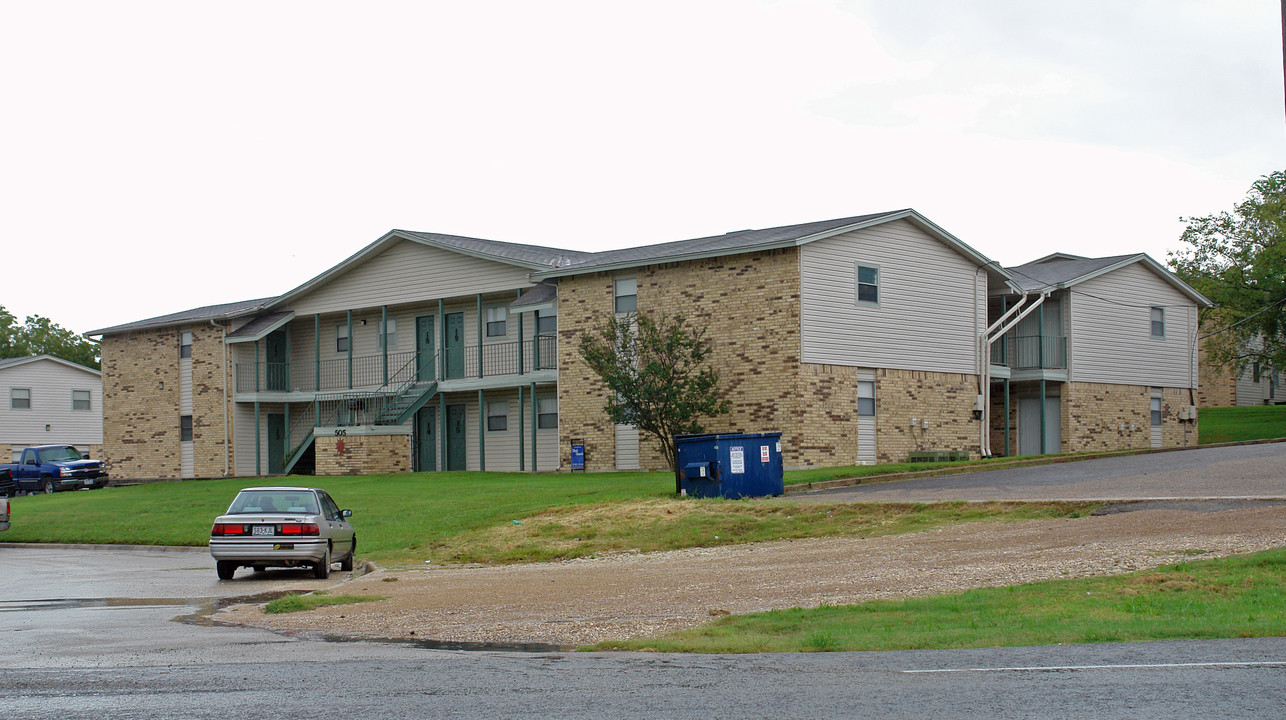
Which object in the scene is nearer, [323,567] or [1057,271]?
[323,567]

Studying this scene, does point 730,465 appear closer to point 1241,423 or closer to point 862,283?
point 862,283

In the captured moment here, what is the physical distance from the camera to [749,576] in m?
15.0

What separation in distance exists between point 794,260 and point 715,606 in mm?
18656

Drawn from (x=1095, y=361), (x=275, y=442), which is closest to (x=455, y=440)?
(x=275, y=442)

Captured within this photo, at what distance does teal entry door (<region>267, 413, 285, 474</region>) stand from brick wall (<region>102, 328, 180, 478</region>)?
137 inches

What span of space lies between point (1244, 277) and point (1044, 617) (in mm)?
40988

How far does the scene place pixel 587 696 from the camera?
313 inches

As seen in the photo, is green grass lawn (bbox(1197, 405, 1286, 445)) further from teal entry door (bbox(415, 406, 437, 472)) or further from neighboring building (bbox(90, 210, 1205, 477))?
teal entry door (bbox(415, 406, 437, 472))

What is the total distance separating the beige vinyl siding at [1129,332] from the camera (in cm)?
3834

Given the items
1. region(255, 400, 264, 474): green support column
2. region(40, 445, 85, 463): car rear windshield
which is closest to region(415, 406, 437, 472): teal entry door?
region(255, 400, 264, 474): green support column

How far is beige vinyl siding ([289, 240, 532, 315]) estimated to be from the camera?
3828cm

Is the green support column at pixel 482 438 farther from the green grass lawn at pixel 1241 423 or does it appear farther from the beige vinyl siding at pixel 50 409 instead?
the beige vinyl siding at pixel 50 409

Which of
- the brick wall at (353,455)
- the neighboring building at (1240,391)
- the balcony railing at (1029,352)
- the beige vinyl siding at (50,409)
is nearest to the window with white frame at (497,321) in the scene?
the brick wall at (353,455)

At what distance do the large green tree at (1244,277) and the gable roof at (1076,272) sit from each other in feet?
14.0
